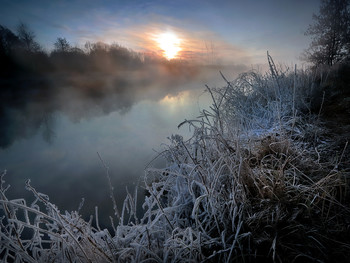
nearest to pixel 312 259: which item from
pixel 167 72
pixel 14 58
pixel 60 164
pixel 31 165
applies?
pixel 60 164

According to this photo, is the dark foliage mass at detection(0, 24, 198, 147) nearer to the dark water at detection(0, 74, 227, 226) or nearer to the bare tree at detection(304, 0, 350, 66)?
the dark water at detection(0, 74, 227, 226)

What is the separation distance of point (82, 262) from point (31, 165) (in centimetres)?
487

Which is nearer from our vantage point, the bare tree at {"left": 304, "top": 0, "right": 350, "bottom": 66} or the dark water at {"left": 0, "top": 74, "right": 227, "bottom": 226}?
the dark water at {"left": 0, "top": 74, "right": 227, "bottom": 226}

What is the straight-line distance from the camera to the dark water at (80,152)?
3.55m

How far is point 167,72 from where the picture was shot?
40312mm

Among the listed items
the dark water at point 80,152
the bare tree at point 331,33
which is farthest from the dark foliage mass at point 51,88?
the bare tree at point 331,33

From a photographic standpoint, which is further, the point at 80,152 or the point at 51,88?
the point at 51,88

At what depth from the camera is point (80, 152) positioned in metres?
5.52

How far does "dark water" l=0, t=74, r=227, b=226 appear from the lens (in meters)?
3.55

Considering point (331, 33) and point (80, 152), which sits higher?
point (331, 33)

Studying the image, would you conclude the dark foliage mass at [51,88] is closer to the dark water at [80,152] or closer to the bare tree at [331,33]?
the dark water at [80,152]

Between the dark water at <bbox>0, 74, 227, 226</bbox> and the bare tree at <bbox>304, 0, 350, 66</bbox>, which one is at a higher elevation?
the bare tree at <bbox>304, 0, 350, 66</bbox>

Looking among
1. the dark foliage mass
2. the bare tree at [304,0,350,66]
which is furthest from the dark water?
the bare tree at [304,0,350,66]

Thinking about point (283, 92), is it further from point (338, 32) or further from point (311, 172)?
point (338, 32)
